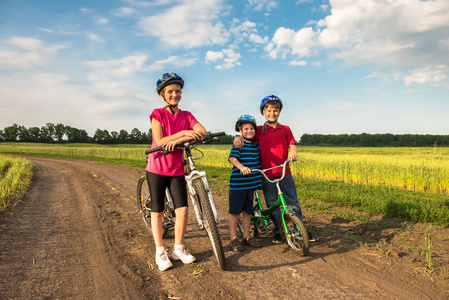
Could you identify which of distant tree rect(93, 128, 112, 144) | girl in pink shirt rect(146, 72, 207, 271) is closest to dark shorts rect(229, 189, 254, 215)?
girl in pink shirt rect(146, 72, 207, 271)

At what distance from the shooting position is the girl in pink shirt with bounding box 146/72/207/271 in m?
3.32

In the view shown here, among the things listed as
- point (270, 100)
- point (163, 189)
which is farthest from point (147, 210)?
point (270, 100)

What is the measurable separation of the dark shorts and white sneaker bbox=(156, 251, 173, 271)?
1152 mm

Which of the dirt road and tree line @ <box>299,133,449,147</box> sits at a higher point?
tree line @ <box>299,133,449,147</box>

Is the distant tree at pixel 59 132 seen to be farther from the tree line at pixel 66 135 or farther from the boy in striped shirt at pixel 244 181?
the boy in striped shirt at pixel 244 181

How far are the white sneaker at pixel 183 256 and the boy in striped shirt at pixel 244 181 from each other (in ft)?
2.38

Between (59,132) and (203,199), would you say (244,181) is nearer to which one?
(203,199)

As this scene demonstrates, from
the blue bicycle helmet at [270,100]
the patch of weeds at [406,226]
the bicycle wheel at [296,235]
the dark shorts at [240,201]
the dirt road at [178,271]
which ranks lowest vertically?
the patch of weeds at [406,226]

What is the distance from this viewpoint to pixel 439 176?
29.7 feet

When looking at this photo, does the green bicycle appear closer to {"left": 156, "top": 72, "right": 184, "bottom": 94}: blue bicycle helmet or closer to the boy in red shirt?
the boy in red shirt

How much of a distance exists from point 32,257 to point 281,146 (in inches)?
140

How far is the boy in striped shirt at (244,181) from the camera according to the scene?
157 inches

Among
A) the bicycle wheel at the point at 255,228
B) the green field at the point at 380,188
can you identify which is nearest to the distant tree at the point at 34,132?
the green field at the point at 380,188

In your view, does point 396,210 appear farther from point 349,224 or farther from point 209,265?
point 209,265
